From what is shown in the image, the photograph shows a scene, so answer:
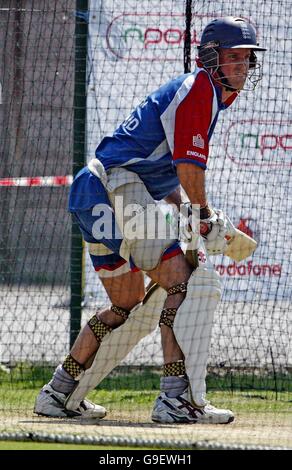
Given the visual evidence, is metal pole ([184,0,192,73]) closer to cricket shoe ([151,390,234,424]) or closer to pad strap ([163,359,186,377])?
pad strap ([163,359,186,377])

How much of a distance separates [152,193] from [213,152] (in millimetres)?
1812

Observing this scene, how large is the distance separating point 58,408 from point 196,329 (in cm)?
93

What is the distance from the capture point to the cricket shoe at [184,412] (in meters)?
6.13

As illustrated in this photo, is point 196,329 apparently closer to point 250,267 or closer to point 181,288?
point 181,288

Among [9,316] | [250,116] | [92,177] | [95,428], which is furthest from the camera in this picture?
[9,316]

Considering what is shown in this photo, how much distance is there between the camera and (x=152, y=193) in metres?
6.47

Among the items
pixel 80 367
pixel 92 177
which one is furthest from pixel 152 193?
pixel 80 367

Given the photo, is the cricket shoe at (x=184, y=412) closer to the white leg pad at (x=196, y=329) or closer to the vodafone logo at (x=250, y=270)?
the white leg pad at (x=196, y=329)

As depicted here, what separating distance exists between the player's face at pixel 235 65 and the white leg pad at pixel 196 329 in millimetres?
975

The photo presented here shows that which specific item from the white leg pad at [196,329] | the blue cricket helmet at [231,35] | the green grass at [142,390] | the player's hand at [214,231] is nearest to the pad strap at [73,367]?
the green grass at [142,390]

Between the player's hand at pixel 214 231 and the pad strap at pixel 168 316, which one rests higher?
the player's hand at pixel 214 231

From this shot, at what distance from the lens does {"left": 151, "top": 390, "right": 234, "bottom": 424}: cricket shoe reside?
6.13m

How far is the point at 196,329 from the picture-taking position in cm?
613

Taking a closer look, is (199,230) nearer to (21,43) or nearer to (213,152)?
(213,152)
